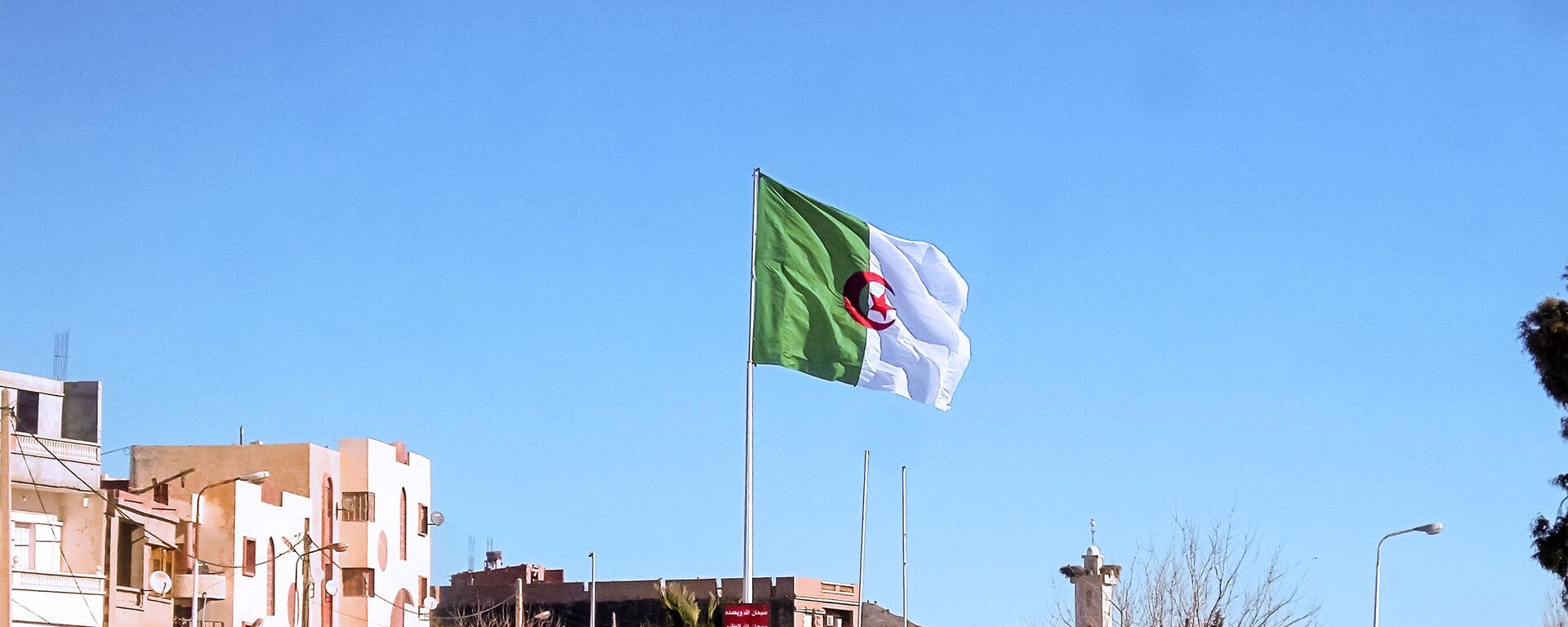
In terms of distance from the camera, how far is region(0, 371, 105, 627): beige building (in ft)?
157

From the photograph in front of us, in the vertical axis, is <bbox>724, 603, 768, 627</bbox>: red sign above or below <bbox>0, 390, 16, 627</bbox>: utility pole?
below

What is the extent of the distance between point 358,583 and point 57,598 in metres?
19.6

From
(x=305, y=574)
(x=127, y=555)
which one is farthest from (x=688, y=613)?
(x=305, y=574)

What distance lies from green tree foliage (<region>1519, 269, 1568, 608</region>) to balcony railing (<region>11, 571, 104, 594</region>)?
108 ft

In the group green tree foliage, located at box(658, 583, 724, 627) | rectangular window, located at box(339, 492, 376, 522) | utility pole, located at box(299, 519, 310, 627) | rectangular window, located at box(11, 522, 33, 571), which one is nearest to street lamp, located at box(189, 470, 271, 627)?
utility pole, located at box(299, 519, 310, 627)

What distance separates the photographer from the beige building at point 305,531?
58406mm

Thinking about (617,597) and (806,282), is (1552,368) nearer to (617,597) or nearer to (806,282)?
(806,282)

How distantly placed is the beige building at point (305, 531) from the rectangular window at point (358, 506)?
27 millimetres

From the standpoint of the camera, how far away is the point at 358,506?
2660 inches

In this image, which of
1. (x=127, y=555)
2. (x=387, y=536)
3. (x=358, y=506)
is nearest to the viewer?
(x=127, y=555)

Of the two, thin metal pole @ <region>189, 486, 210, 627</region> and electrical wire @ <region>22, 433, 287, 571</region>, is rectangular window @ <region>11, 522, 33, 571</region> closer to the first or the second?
electrical wire @ <region>22, 433, 287, 571</region>

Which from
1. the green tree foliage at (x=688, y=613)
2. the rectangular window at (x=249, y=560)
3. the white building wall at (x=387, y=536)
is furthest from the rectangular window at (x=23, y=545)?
the green tree foliage at (x=688, y=613)

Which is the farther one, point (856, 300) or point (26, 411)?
point (26, 411)

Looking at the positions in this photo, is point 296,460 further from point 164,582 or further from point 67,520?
point 67,520
